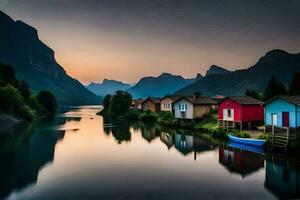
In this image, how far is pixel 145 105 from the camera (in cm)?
10900

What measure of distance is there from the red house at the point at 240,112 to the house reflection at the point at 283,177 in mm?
17504

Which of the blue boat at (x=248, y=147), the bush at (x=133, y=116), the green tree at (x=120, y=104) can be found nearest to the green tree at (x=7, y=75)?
the green tree at (x=120, y=104)

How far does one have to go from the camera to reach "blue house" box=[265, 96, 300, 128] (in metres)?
37.8

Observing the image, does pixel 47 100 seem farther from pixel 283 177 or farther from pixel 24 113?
pixel 283 177

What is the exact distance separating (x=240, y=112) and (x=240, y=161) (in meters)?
18.8

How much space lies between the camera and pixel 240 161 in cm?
Answer: 3434

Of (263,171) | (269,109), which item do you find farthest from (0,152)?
(269,109)

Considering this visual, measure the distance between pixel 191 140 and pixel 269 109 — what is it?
14.7m

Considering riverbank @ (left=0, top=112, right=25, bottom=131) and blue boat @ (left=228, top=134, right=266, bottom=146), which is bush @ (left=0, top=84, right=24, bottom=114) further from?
blue boat @ (left=228, top=134, right=266, bottom=146)

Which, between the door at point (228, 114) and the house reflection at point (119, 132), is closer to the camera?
the door at point (228, 114)

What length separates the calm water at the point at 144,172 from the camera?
→ 930 inches

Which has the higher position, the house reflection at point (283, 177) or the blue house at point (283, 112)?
the blue house at point (283, 112)

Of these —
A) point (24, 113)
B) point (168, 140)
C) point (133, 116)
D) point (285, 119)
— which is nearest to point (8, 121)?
point (24, 113)

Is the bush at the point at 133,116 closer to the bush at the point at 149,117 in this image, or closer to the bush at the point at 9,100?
the bush at the point at 149,117
